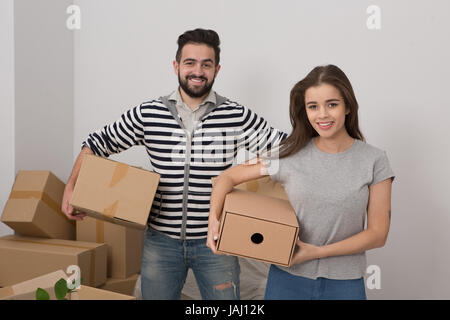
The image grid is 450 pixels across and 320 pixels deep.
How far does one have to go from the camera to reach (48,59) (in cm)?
257

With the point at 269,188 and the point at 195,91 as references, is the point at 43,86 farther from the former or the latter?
the point at 269,188

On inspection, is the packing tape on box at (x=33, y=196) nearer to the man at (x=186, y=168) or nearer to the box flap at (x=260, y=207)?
the man at (x=186, y=168)

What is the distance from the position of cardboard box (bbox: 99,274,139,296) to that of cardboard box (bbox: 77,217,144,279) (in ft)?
0.10

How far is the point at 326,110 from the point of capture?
1223 mm

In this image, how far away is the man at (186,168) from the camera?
1551mm

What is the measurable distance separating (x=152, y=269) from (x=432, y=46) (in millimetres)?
1403

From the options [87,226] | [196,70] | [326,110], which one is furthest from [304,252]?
[87,226]

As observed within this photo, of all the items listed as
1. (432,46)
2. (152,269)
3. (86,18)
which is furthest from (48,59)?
(432,46)

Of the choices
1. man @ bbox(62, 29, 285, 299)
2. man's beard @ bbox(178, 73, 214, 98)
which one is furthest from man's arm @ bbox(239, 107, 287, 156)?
man's beard @ bbox(178, 73, 214, 98)

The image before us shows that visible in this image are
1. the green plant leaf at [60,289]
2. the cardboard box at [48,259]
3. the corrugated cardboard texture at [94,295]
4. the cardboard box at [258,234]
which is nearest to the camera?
the green plant leaf at [60,289]

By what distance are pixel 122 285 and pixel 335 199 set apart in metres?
1.39

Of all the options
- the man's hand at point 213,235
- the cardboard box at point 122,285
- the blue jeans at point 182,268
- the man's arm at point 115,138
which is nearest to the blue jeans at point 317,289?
the man's hand at point 213,235

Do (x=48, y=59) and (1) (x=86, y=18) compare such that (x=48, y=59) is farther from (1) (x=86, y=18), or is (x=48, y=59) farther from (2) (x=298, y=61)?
(2) (x=298, y=61)

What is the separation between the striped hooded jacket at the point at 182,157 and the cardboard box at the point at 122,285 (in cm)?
73
